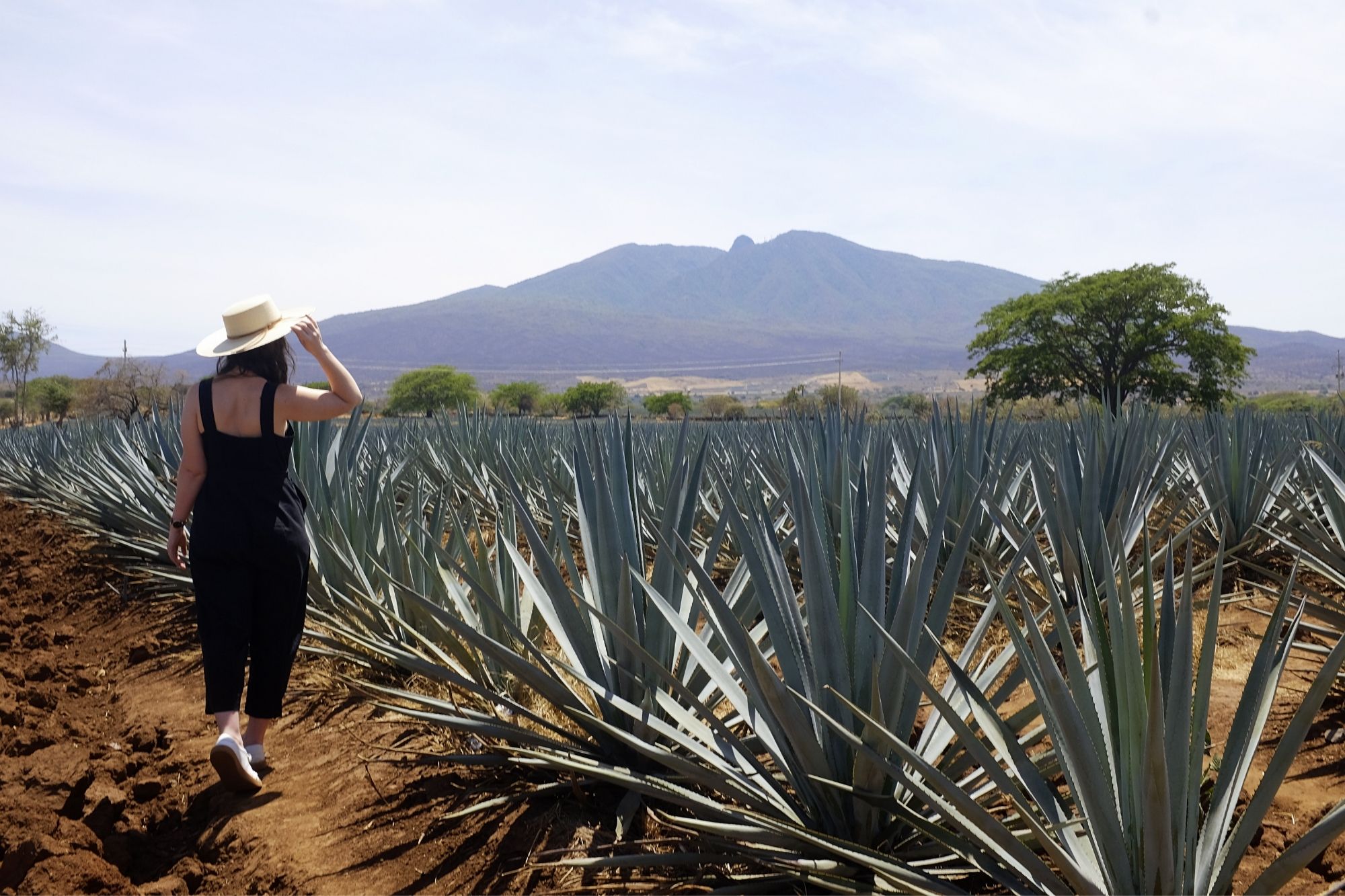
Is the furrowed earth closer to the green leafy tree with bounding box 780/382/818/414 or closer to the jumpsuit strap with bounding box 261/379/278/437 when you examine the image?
the jumpsuit strap with bounding box 261/379/278/437

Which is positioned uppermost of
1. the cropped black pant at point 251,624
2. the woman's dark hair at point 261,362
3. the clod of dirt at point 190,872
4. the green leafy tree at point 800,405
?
the woman's dark hair at point 261,362

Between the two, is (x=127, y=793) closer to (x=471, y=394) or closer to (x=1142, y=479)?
(x=1142, y=479)

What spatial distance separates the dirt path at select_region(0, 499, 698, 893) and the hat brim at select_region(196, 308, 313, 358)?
1.17 meters

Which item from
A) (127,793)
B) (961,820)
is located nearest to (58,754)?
→ (127,793)

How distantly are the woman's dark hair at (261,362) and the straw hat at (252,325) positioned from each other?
1.3 inches

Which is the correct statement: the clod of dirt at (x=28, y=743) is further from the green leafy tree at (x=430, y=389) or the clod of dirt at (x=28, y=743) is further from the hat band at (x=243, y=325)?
the green leafy tree at (x=430, y=389)

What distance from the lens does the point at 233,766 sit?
2736 millimetres

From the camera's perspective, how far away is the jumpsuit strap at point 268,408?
2.81 meters

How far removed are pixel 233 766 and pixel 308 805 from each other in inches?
9.3

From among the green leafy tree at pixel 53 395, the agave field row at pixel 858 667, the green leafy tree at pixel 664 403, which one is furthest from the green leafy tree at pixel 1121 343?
the green leafy tree at pixel 53 395

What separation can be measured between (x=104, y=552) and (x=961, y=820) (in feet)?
23.2

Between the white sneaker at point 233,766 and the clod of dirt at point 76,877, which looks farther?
the white sneaker at point 233,766

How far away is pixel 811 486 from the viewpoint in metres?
2.36

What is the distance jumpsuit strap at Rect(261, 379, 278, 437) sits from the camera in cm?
281
